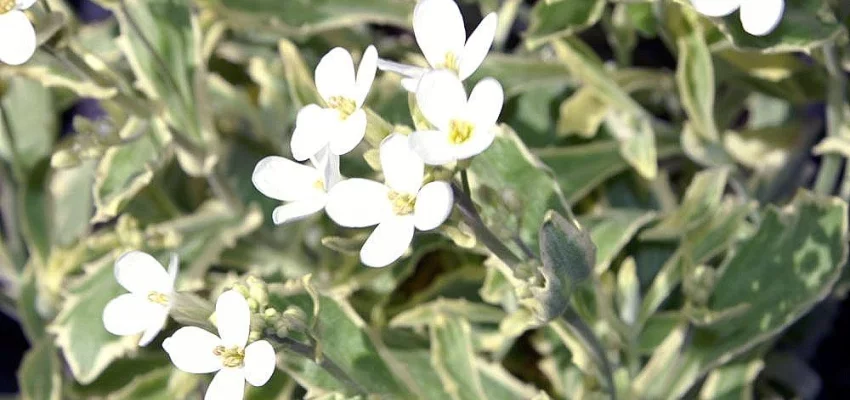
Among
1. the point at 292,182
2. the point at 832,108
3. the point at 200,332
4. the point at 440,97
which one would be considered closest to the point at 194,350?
the point at 200,332

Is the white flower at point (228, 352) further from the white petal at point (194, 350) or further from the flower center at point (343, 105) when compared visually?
the flower center at point (343, 105)

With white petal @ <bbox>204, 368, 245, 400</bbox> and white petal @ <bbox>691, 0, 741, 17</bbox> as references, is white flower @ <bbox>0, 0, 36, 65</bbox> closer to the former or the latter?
white petal @ <bbox>204, 368, 245, 400</bbox>

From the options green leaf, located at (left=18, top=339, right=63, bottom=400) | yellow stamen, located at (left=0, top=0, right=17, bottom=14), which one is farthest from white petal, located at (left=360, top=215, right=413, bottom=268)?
green leaf, located at (left=18, top=339, right=63, bottom=400)

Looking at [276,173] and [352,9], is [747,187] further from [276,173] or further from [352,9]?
[276,173]

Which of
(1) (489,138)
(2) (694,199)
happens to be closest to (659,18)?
(2) (694,199)

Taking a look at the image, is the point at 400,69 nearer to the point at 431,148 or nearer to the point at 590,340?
the point at 431,148

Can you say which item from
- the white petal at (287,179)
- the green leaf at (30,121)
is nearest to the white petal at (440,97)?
the white petal at (287,179)

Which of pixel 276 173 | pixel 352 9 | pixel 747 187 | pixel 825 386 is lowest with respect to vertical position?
pixel 825 386
